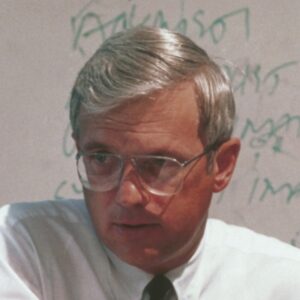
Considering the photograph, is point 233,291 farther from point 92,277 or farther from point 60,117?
point 60,117

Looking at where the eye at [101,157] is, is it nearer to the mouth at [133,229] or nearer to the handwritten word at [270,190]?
the mouth at [133,229]

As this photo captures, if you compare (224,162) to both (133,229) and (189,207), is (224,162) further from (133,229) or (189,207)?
(133,229)

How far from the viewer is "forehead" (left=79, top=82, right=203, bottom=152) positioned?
6.68 ft

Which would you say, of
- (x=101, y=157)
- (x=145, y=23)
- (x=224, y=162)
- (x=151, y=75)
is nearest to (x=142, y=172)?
(x=101, y=157)

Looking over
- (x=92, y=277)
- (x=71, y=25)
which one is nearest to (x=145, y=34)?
(x=92, y=277)

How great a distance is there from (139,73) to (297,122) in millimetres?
1473

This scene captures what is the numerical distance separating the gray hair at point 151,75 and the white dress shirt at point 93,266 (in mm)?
287

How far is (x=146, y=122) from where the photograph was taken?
2.05 meters

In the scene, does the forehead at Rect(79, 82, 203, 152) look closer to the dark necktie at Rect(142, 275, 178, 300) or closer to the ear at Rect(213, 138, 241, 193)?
the ear at Rect(213, 138, 241, 193)

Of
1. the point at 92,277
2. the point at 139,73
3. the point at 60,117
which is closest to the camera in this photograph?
the point at 139,73

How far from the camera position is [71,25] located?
3.21 m

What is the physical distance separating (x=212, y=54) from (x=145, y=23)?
0.29 meters

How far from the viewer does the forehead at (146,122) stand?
80.2 inches

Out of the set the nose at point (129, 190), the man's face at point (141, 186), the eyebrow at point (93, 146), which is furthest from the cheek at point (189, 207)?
the eyebrow at point (93, 146)
